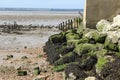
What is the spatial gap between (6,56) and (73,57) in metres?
6.27

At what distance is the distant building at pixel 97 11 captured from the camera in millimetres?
20734

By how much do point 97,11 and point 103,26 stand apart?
7.00ft

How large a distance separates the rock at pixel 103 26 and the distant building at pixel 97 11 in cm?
119

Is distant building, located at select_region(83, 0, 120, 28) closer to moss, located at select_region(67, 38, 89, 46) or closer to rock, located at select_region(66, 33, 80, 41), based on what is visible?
rock, located at select_region(66, 33, 80, 41)

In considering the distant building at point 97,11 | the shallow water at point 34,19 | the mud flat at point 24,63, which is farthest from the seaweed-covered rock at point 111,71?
the shallow water at point 34,19

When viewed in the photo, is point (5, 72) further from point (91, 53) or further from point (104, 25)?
point (104, 25)

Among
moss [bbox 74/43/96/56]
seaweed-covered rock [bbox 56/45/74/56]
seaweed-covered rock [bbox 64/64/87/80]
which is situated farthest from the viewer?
seaweed-covered rock [bbox 56/45/74/56]

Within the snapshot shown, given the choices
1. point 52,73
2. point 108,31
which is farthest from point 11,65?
point 108,31

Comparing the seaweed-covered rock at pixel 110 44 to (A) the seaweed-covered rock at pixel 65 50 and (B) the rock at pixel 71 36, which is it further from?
(B) the rock at pixel 71 36

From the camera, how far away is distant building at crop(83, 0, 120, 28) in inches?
816

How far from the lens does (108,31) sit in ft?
57.2

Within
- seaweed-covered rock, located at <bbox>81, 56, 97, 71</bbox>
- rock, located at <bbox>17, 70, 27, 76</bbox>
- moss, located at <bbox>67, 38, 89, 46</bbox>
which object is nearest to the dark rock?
seaweed-covered rock, located at <bbox>81, 56, 97, 71</bbox>

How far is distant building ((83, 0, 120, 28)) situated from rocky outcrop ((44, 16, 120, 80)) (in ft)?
2.69

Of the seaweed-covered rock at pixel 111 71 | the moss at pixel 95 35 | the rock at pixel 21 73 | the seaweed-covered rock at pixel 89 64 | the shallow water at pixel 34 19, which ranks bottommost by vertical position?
the shallow water at pixel 34 19
